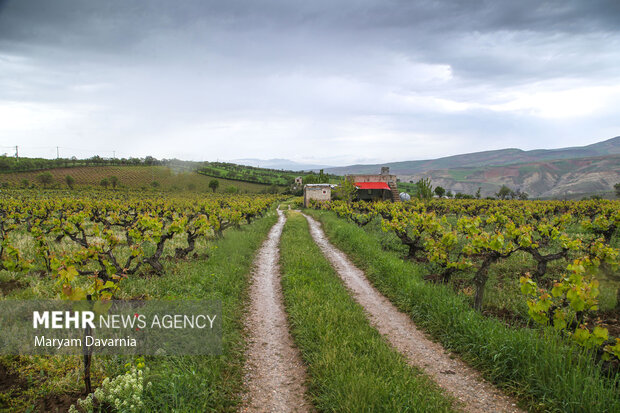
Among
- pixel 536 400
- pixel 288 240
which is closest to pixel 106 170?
pixel 288 240

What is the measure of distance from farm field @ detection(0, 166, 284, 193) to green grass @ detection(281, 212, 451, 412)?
91.9m

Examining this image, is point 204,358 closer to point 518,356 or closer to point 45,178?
point 518,356

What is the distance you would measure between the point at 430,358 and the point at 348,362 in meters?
2.07

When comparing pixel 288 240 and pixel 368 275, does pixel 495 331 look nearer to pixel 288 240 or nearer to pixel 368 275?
pixel 368 275

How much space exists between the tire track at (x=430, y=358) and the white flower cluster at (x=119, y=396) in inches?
202

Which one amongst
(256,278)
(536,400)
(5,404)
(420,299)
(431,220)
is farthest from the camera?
(431,220)

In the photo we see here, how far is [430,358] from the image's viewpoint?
6211 millimetres

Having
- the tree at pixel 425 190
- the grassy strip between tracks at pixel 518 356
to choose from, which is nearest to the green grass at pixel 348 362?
the grassy strip between tracks at pixel 518 356

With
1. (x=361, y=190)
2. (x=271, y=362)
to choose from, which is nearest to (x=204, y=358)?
(x=271, y=362)

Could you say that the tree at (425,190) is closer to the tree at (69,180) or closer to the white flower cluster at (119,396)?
the white flower cluster at (119,396)

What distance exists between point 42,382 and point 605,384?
9347 mm

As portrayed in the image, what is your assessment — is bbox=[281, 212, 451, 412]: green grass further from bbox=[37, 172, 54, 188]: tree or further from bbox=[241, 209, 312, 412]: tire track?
bbox=[37, 172, 54, 188]: tree

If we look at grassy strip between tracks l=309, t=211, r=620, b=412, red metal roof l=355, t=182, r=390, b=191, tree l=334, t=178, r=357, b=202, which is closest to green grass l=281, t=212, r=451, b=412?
grassy strip between tracks l=309, t=211, r=620, b=412

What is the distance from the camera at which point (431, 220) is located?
1345 cm
